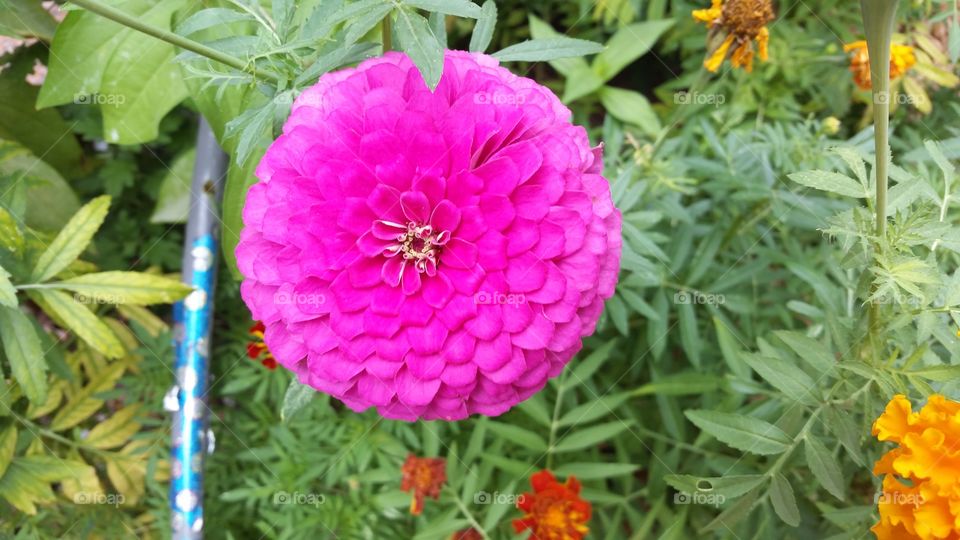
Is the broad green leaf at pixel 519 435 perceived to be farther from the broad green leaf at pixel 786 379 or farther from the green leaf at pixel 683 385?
the broad green leaf at pixel 786 379

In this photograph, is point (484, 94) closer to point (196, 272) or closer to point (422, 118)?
point (422, 118)

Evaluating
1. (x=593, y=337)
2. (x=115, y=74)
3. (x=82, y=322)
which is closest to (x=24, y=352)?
(x=82, y=322)

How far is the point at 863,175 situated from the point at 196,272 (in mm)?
826

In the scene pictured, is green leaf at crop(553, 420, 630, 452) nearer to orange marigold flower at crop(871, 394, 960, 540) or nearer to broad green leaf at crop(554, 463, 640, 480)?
broad green leaf at crop(554, 463, 640, 480)

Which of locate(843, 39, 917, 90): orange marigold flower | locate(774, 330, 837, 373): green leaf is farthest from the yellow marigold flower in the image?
locate(774, 330, 837, 373): green leaf

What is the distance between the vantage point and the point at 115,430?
1090 millimetres

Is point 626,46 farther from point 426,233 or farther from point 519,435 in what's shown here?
point 426,233

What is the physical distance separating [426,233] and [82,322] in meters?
0.49

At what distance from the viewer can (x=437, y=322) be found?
1.96ft

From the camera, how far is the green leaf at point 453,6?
52cm

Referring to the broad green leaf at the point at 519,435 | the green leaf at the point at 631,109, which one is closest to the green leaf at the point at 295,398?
the broad green leaf at the point at 519,435

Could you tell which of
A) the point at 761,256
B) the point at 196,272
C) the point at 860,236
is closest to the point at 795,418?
the point at 860,236

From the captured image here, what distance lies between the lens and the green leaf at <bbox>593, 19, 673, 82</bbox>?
1.36 m

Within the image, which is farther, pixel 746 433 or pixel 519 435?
pixel 519 435
